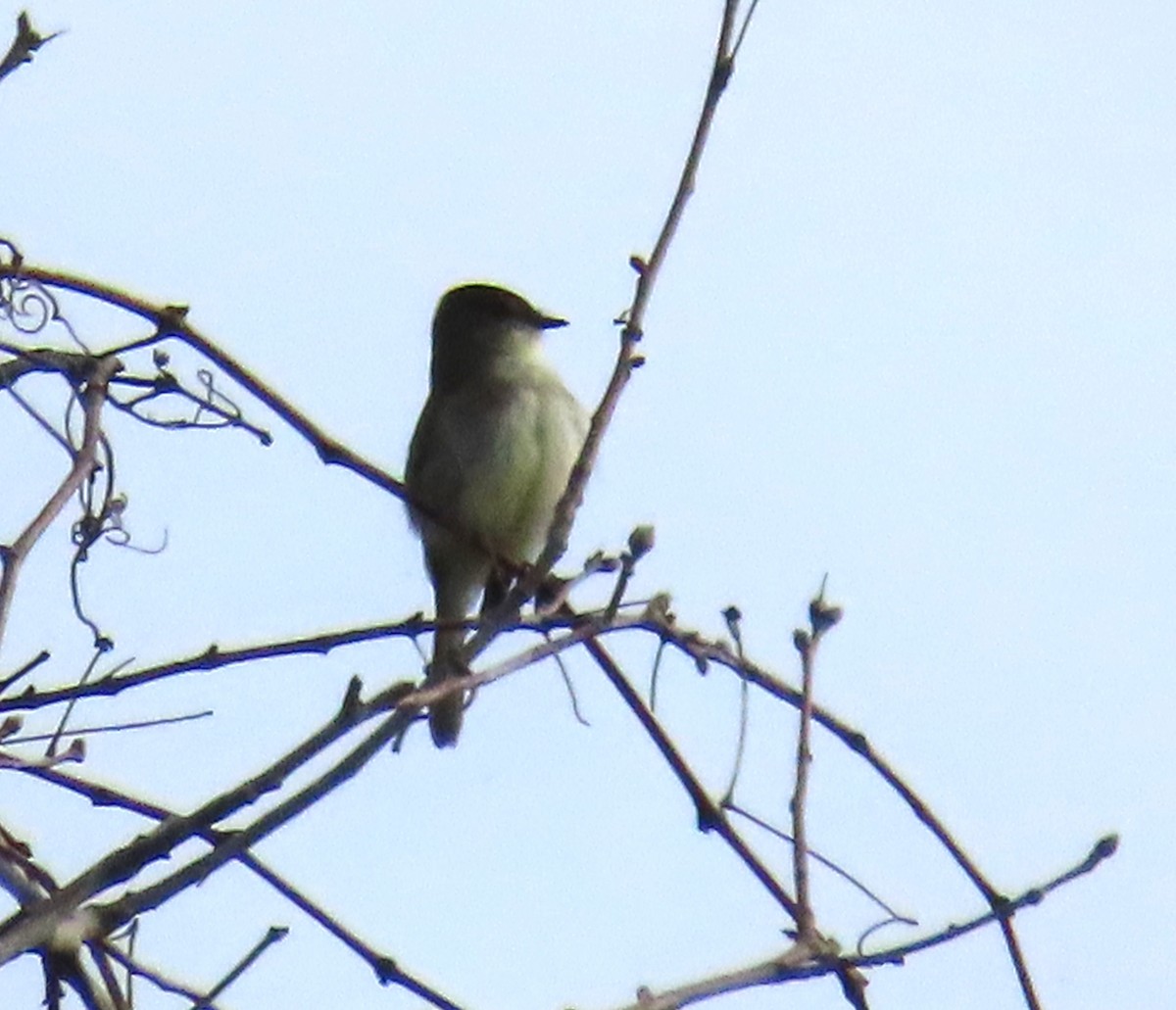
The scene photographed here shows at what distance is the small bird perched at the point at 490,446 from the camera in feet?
22.6

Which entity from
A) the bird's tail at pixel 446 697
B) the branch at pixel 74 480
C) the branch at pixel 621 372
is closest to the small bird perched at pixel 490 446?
the bird's tail at pixel 446 697

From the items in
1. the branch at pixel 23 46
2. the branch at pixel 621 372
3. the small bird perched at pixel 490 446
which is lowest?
the branch at pixel 621 372

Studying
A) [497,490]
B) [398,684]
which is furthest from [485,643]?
[497,490]

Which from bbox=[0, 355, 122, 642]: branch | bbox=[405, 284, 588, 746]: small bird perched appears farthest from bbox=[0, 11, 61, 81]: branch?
bbox=[405, 284, 588, 746]: small bird perched

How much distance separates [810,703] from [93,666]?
1304 millimetres

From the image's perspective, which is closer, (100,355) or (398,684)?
(398,684)

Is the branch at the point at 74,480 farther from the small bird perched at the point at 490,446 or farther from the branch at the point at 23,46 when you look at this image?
the small bird perched at the point at 490,446

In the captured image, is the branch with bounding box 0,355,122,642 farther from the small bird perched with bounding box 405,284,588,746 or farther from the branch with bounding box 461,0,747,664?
the small bird perched with bounding box 405,284,588,746

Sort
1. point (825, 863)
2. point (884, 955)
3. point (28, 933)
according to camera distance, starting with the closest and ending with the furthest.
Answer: point (28, 933) < point (884, 955) < point (825, 863)

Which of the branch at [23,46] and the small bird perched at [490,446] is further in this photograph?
the small bird perched at [490,446]

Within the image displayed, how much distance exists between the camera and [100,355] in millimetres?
3814

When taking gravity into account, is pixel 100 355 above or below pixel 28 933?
above

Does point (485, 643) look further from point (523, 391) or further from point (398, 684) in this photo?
point (523, 391)

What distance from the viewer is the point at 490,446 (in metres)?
6.95
